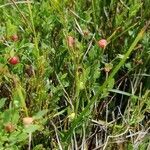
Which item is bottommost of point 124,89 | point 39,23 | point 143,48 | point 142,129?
point 142,129

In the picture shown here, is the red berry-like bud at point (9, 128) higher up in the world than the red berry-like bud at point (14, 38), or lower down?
lower down

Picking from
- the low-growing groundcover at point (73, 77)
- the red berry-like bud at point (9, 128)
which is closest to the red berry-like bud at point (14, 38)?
the low-growing groundcover at point (73, 77)

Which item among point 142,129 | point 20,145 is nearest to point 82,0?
point 142,129

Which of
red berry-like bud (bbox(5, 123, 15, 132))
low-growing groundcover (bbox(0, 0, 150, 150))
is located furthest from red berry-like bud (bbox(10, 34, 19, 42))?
red berry-like bud (bbox(5, 123, 15, 132))

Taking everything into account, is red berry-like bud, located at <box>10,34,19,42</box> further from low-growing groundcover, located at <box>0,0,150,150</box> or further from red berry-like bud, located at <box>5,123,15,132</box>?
red berry-like bud, located at <box>5,123,15,132</box>

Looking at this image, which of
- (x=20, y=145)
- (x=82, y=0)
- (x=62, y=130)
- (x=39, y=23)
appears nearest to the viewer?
(x=20, y=145)

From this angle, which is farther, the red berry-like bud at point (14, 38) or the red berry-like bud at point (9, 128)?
the red berry-like bud at point (14, 38)

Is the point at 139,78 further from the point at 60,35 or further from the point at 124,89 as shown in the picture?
the point at 60,35

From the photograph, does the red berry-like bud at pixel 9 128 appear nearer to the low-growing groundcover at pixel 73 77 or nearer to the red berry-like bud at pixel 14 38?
the low-growing groundcover at pixel 73 77
